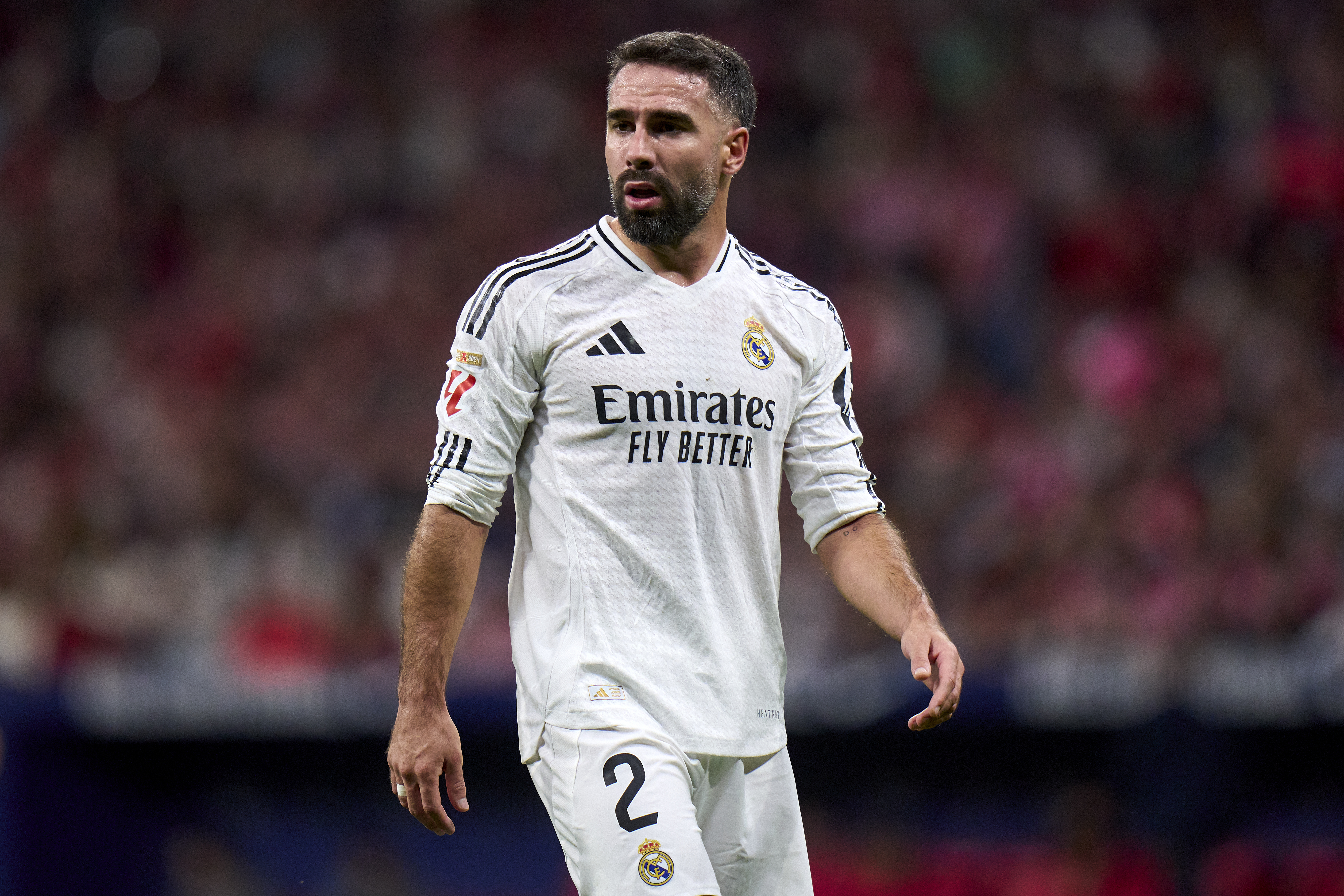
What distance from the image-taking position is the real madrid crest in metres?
4.33

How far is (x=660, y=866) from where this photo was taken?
3.81 metres

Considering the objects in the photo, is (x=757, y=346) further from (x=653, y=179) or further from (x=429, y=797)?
(x=429, y=797)

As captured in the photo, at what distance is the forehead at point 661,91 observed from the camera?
422 centimetres

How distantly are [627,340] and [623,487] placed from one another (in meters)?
0.35

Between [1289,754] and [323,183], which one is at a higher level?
[323,183]

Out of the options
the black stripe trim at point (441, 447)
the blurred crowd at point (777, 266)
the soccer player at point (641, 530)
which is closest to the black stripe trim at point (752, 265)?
the soccer player at point (641, 530)

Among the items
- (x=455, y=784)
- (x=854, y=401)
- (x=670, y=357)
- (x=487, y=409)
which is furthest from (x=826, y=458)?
(x=854, y=401)

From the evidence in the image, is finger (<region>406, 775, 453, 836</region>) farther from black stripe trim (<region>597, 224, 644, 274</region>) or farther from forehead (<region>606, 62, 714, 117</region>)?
forehead (<region>606, 62, 714, 117</region>)

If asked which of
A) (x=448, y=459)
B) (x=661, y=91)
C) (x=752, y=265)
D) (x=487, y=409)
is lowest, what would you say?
(x=448, y=459)

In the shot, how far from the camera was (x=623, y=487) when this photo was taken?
412 cm

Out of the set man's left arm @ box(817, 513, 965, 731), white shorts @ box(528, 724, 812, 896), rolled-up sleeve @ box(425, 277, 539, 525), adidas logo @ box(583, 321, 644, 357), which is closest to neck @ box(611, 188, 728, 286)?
adidas logo @ box(583, 321, 644, 357)

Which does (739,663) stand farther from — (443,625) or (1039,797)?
(1039,797)

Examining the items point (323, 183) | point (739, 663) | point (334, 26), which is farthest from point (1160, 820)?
point (334, 26)

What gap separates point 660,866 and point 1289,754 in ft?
19.9
